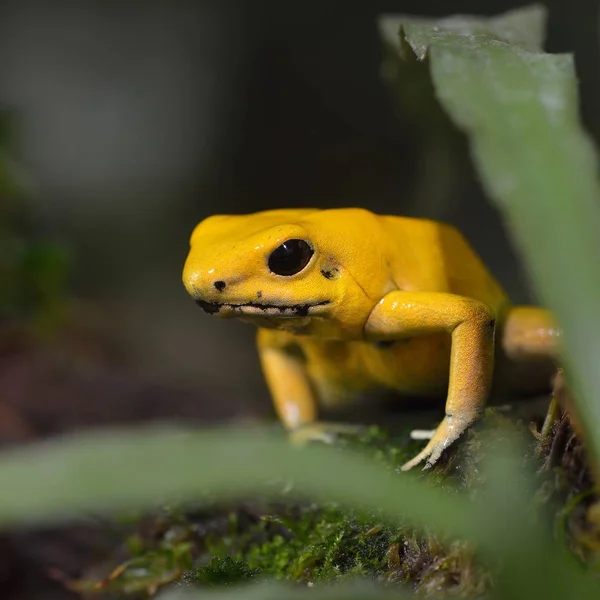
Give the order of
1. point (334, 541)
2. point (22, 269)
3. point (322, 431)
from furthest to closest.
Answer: point (22, 269) < point (322, 431) < point (334, 541)

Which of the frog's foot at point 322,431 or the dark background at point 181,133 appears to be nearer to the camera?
the frog's foot at point 322,431

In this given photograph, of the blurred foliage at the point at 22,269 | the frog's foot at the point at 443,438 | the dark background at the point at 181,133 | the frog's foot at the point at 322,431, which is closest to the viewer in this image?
the frog's foot at the point at 443,438

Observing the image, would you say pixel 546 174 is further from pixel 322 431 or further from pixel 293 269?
pixel 322 431

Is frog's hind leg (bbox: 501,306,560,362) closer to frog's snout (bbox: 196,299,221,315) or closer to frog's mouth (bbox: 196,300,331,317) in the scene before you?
frog's mouth (bbox: 196,300,331,317)

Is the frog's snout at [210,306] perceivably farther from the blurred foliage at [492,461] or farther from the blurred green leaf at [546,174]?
the blurred green leaf at [546,174]

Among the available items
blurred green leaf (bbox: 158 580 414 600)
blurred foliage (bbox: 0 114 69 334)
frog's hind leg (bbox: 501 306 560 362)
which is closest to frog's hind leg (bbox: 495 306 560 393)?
frog's hind leg (bbox: 501 306 560 362)

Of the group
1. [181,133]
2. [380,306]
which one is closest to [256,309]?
[380,306]

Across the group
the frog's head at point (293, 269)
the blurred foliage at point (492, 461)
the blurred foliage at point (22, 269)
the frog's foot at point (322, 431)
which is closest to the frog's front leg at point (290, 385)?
the frog's foot at point (322, 431)
